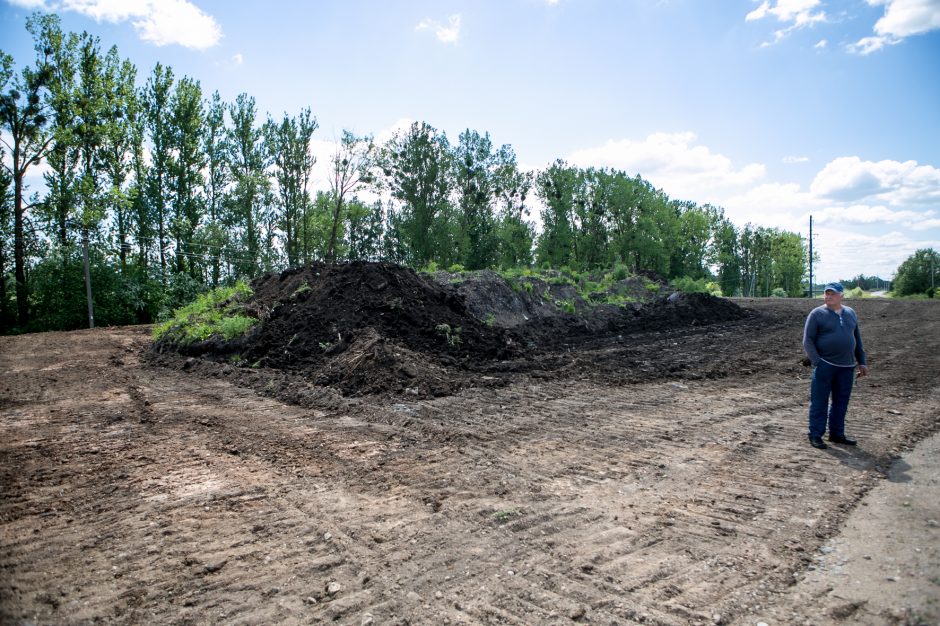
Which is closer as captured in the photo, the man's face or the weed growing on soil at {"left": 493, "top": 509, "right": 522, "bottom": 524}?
the weed growing on soil at {"left": 493, "top": 509, "right": 522, "bottom": 524}

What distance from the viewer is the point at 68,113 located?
25938mm

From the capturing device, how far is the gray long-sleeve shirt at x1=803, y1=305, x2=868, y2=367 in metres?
5.90

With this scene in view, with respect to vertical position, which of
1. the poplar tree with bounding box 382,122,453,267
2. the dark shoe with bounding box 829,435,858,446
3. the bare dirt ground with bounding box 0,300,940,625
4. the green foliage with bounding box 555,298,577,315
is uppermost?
the poplar tree with bounding box 382,122,453,267

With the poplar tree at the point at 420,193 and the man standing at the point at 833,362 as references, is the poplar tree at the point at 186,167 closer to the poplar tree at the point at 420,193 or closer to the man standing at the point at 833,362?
the poplar tree at the point at 420,193

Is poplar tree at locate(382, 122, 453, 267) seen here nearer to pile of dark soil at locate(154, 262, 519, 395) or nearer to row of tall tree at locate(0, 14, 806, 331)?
row of tall tree at locate(0, 14, 806, 331)

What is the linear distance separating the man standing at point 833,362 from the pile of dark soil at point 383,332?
5.09 meters

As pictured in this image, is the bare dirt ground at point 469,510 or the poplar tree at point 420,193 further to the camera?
the poplar tree at point 420,193

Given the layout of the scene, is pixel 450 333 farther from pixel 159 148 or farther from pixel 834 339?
pixel 159 148

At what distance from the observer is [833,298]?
6.04m

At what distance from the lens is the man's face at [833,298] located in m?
6.00

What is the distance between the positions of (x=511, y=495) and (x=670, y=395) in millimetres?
4961

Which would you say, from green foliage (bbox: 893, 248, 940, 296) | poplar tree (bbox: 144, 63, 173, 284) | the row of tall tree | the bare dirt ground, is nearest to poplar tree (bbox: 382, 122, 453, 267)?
the row of tall tree

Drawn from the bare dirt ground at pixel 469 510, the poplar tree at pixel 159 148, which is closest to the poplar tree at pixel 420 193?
the poplar tree at pixel 159 148

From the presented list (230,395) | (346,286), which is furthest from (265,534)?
(346,286)
